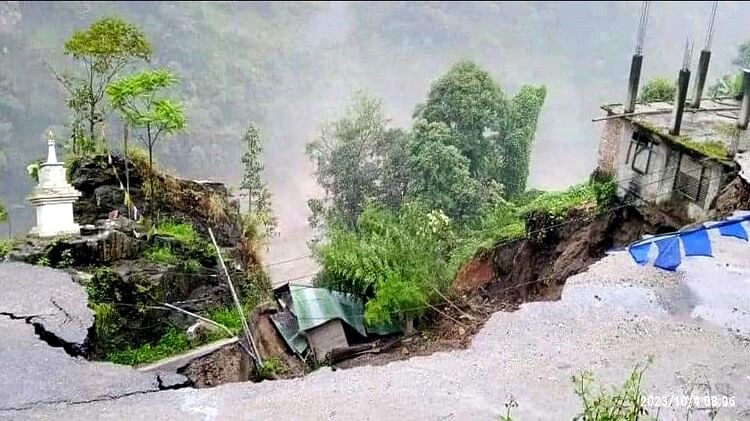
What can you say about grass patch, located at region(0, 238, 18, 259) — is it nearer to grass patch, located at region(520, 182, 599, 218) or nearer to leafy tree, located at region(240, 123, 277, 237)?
leafy tree, located at region(240, 123, 277, 237)

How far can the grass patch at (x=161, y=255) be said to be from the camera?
9.05 m

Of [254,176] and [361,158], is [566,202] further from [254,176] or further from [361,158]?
[254,176]

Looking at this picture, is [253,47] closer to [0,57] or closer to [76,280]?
[0,57]

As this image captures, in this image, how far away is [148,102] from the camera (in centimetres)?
1045

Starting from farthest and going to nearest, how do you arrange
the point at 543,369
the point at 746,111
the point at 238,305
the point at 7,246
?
the point at 746,111, the point at 7,246, the point at 238,305, the point at 543,369

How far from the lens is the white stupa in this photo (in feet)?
30.0

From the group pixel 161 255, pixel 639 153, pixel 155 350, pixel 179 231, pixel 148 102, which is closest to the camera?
pixel 155 350

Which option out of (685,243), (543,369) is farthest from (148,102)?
(685,243)

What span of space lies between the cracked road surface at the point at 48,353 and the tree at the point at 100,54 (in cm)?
373

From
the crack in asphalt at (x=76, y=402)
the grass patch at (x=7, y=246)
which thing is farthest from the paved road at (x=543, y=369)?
the grass patch at (x=7, y=246)

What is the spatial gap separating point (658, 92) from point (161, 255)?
1033cm

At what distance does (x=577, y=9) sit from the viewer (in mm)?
66250

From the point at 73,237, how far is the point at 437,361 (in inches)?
195

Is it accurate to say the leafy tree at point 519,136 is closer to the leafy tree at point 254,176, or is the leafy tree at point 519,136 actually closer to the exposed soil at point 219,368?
the leafy tree at point 254,176
